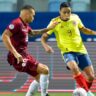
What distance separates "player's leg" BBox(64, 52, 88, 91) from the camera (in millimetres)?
7469

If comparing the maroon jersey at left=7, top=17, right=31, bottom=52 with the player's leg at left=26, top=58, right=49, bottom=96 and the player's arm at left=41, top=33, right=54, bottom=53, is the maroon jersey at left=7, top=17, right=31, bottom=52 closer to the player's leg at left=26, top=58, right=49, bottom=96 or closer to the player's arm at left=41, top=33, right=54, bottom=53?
the player's leg at left=26, top=58, right=49, bottom=96

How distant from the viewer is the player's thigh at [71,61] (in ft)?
25.0

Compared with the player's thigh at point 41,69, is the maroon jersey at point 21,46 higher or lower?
higher

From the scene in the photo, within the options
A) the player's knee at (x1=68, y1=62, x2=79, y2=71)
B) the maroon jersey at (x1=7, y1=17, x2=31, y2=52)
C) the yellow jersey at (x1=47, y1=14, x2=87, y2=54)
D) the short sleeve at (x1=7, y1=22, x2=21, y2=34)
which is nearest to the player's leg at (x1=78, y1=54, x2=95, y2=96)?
the yellow jersey at (x1=47, y1=14, x2=87, y2=54)

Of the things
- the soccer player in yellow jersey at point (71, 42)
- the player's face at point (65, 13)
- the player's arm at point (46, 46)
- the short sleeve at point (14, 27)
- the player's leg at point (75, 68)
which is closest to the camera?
the short sleeve at point (14, 27)

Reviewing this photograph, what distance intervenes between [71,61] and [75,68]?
0.60 feet

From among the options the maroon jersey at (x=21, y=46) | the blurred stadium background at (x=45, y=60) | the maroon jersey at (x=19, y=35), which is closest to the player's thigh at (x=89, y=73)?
the maroon jersey at (x=21, y=46)

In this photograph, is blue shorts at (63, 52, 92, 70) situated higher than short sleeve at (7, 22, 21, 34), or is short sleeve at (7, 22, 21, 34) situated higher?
short sleeve at (7, 22, 21, 34)

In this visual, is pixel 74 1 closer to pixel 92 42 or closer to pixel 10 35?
pixel 92 42

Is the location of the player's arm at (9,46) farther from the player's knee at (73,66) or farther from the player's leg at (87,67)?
the player's leg at (87,67)

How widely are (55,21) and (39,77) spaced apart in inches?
40.2

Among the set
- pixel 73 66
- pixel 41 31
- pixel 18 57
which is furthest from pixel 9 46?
pixel 73 66

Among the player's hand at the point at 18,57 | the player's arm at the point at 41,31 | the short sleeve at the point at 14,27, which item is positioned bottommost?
the player's hand at the point at 18,57

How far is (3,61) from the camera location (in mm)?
12055
